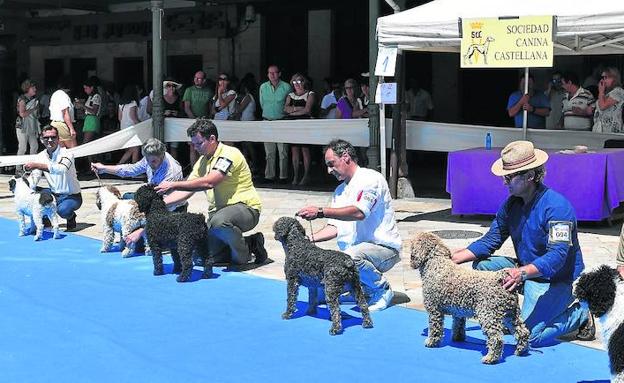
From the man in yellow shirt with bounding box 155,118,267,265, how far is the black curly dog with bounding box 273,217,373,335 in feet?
5.16

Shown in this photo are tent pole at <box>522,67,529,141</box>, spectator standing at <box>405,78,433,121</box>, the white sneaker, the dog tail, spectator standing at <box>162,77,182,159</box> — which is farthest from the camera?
spectator standing at <box>405,78,433,121</box>

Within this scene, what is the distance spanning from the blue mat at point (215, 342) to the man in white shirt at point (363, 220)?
11.3 inches

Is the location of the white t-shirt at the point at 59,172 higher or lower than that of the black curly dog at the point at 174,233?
higher

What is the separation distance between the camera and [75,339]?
5.47m

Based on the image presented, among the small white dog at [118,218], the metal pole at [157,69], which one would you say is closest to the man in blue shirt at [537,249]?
the small white dog at [118,218]

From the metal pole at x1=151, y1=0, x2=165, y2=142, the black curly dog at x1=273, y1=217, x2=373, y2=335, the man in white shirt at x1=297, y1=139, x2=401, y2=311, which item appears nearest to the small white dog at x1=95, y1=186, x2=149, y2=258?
the man in white shirt at x1=297, y1=139, x2=401, y2=311

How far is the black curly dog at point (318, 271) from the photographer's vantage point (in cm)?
540

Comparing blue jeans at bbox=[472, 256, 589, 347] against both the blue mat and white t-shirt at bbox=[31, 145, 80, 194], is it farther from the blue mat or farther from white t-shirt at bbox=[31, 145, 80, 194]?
white t-shirt at bbox=[31, 145, 80, 194]

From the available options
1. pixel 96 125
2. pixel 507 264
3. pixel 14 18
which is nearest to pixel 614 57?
pixel 96 125

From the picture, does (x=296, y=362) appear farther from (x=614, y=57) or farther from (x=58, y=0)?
(x=58, y=0)

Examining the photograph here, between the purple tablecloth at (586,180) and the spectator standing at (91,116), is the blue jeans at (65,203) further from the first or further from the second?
the spectator standing at (91,116)

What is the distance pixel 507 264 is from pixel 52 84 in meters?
17.7

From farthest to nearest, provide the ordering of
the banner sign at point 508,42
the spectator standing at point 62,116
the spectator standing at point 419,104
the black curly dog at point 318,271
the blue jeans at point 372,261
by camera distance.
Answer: the spectator standing at point 419,104 → the spectator standing at point 62,116 → the banner sign at point 508,42 → the blue jeans at point 372,261 → the black curly dog at point 318,271

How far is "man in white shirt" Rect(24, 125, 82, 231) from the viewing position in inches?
358
